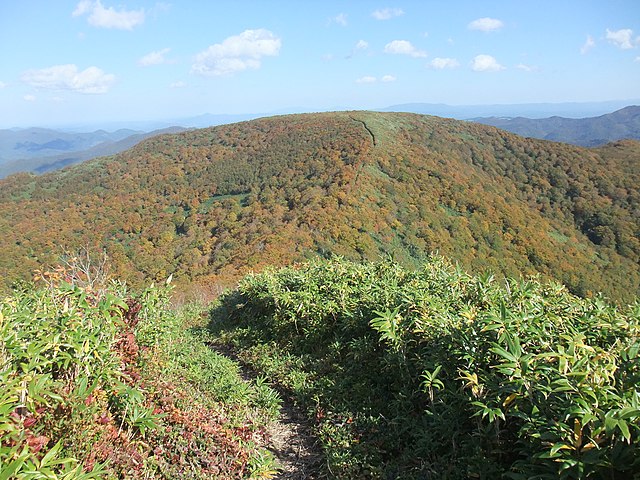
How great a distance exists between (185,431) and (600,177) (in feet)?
173

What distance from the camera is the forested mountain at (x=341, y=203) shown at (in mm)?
29441

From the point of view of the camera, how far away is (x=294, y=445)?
3484 millimetres

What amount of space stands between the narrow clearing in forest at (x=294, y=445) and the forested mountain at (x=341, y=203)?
17.0 metres

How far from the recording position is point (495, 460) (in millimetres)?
2531

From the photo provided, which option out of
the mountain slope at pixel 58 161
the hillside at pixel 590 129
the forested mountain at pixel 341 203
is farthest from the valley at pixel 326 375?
the mountain slope at pixel 58 161

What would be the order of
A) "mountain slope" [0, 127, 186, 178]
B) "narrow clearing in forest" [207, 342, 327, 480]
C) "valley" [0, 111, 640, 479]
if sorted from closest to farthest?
"valley" [0, 111, 640, 479], "narrow clearing in forest" [207, 342, 327, 480], "mountain slope" [0, 127, 186, 178]

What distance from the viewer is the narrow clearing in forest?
3.14 m

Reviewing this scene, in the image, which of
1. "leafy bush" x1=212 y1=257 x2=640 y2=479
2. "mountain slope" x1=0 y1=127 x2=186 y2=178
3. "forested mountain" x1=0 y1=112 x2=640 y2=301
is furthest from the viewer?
"mountain slope" x1=0 y1=127 x2=186 y2=178

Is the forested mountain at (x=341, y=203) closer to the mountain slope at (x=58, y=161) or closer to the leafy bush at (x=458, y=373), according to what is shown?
the leafy bush at (x=458, y=373)

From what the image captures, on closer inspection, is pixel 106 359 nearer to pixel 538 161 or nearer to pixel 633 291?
pixel 633 291

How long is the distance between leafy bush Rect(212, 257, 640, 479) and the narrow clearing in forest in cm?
15

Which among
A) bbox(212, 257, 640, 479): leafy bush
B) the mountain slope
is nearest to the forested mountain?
bbox(212, 257, 640, 479): leafy bush

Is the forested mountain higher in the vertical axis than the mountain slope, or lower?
lower

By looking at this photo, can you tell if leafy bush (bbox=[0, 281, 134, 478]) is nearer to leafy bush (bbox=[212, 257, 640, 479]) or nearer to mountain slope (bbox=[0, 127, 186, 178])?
leafy bush (bbox=[212, 257, 640, 479])
